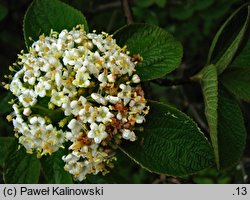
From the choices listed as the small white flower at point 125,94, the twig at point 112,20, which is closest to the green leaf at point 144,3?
A: the twig at point 112,20

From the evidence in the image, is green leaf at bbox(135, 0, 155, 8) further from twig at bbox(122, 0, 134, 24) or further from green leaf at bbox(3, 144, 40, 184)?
green leaf at bbox(3, 144, 40, 184)

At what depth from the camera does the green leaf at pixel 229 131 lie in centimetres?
165

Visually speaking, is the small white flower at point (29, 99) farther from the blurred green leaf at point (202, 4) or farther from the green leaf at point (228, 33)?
the blurred green leaf at point (202, 4)

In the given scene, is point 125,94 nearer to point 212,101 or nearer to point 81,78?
point 81,78

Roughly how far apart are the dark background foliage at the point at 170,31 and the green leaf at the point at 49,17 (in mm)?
229

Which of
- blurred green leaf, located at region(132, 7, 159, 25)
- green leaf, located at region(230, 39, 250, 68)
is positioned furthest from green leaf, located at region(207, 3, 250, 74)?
blurred green leaf, located at region(132, 7, 159, 25)

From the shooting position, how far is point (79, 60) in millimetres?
1539

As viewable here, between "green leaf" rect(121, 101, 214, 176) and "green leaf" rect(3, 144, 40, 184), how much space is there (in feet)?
1.13

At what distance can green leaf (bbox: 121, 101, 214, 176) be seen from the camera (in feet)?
5.18

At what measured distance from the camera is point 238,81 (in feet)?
5.56

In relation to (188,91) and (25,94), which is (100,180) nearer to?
(25,94)

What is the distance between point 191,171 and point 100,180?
536mm

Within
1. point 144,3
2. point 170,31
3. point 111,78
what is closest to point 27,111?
point 111,78

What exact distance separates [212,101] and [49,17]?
69 cm
